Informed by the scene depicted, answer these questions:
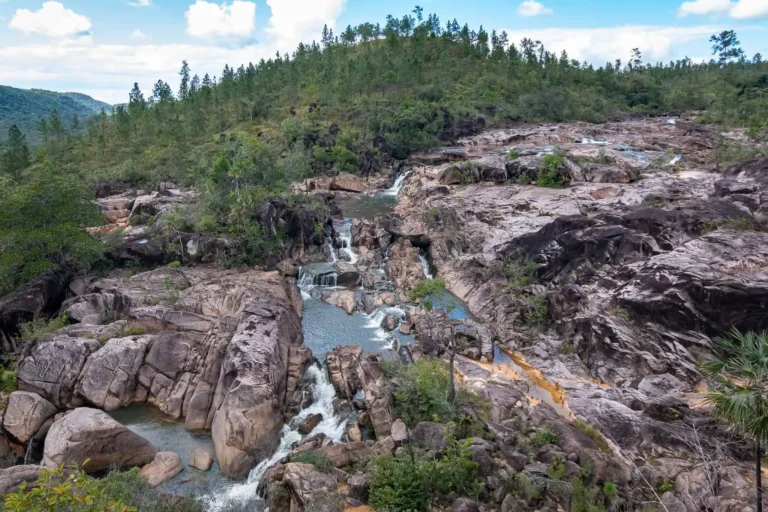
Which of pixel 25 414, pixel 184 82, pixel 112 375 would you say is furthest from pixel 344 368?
pixel 184 82

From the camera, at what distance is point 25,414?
784 inches

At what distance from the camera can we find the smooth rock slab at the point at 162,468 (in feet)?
57.5

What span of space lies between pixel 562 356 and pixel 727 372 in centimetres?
1304

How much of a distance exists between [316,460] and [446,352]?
11.3 metres

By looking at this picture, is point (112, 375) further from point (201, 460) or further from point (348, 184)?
point (348, 184)

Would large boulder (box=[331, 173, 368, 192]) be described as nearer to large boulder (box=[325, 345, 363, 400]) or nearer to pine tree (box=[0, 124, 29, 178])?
large boulder (box=[325, 345, 363, 400])

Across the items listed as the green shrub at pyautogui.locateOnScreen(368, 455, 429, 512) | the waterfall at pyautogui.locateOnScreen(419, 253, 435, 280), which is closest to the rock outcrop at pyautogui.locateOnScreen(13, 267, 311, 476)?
the green shrub at pyautogui.locateOnScreen(368, 455, 429, 512)

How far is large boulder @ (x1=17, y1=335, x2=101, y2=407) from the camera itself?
21453 mm

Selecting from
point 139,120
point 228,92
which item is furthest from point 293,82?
point 139,120

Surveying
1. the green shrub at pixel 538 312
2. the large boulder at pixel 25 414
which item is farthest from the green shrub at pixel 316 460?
the green shrub at pixel 538 312

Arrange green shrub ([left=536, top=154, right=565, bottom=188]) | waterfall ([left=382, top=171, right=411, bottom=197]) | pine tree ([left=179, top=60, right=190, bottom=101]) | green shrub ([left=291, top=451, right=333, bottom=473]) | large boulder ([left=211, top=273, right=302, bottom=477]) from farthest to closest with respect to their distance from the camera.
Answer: pine tree ([left=179, top=60, right=190, bottom=101]) → waterfall ([left=382, top=171, right=411, bottom=197]) → green shrub ([left=536, top=154, right=565, bottom=188]) → large boulder ([left=211, top=273, right=302, bottom=477]) → green shrub ([left=291, top=451, right=333, bottom=473])

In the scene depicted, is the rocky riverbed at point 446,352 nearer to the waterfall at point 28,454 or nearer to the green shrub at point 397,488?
the waterfall at point 28,454

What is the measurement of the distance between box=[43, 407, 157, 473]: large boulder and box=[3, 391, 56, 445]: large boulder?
7.68 feet

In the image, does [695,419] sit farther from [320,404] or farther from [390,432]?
[320,404]
